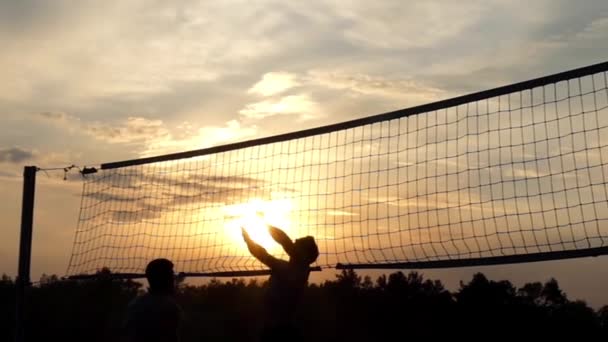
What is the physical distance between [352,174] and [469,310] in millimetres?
22142

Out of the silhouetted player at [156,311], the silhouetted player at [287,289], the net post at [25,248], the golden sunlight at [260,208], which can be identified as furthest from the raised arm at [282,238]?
the net post at [25,248]

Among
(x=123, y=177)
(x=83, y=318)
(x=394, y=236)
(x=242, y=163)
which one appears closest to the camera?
(x=394, y=236)

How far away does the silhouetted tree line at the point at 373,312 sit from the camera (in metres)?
30.6

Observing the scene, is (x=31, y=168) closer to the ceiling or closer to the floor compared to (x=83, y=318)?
closer to the ceiling

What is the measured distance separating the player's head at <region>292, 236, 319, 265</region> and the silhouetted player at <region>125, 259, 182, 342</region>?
1.22 m

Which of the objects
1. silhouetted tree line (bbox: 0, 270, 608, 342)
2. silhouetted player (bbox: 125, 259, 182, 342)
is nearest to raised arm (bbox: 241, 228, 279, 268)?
silhouetted player (bbox: 125, 259, 182, 342)

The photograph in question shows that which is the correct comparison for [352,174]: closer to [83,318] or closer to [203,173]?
[203,173]

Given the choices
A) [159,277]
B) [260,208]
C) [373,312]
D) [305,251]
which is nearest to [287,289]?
[305,251]

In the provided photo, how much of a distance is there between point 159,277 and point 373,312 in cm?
2756

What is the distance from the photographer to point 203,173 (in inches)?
475

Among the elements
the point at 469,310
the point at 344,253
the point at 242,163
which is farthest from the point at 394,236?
the point at 469,310

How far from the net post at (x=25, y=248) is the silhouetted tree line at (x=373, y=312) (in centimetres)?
1755

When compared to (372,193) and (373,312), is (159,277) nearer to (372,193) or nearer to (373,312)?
(372,193)

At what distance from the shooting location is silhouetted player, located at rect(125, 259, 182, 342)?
6449mm
